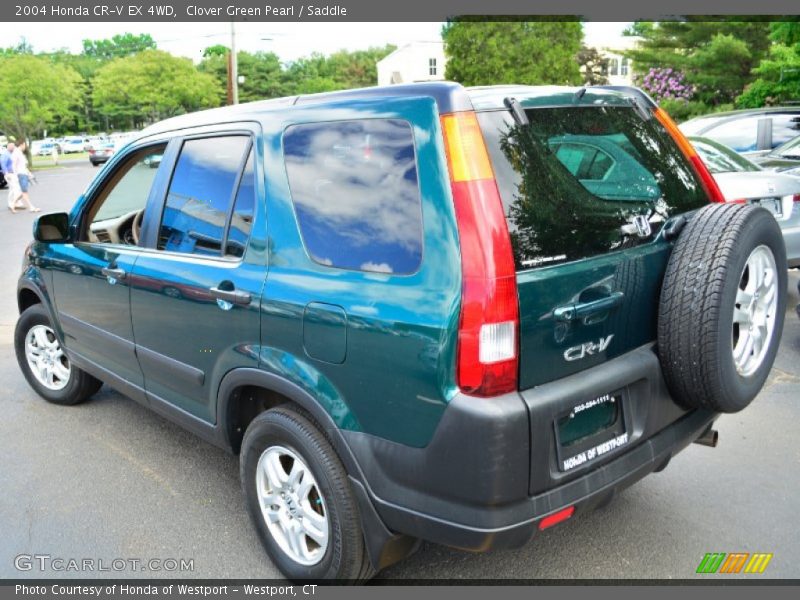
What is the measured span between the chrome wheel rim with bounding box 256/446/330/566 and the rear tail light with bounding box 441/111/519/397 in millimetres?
871

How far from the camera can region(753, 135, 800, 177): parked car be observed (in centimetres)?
762

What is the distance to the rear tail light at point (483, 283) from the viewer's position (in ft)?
7.09

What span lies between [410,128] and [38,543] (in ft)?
8.45

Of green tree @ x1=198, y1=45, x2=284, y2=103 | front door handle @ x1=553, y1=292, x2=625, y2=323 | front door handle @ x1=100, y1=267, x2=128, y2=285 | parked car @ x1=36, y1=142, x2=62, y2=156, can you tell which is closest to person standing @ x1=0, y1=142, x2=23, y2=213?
front door handle @ x1=100, y1=267, x2=128, y2=285

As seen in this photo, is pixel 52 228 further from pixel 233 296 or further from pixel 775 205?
pixel 775 205

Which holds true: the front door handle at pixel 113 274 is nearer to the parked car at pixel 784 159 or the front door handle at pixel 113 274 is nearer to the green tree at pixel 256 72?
the parked car at pixel 784 159

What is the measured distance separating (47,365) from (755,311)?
445cm

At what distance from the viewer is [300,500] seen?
2783 mm

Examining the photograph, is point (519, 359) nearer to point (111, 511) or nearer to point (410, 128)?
point (410, 128)

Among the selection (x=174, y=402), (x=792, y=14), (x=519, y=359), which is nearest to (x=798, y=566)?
(x=519, y=359)

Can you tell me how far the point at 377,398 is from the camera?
7.71 ft

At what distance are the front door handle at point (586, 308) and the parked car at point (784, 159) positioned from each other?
552 cm

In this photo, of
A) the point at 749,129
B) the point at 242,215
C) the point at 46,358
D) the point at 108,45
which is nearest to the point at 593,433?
the point at 242,215

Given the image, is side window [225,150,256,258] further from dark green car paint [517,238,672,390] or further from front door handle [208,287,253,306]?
dark green car paint [517,238,672,390]
